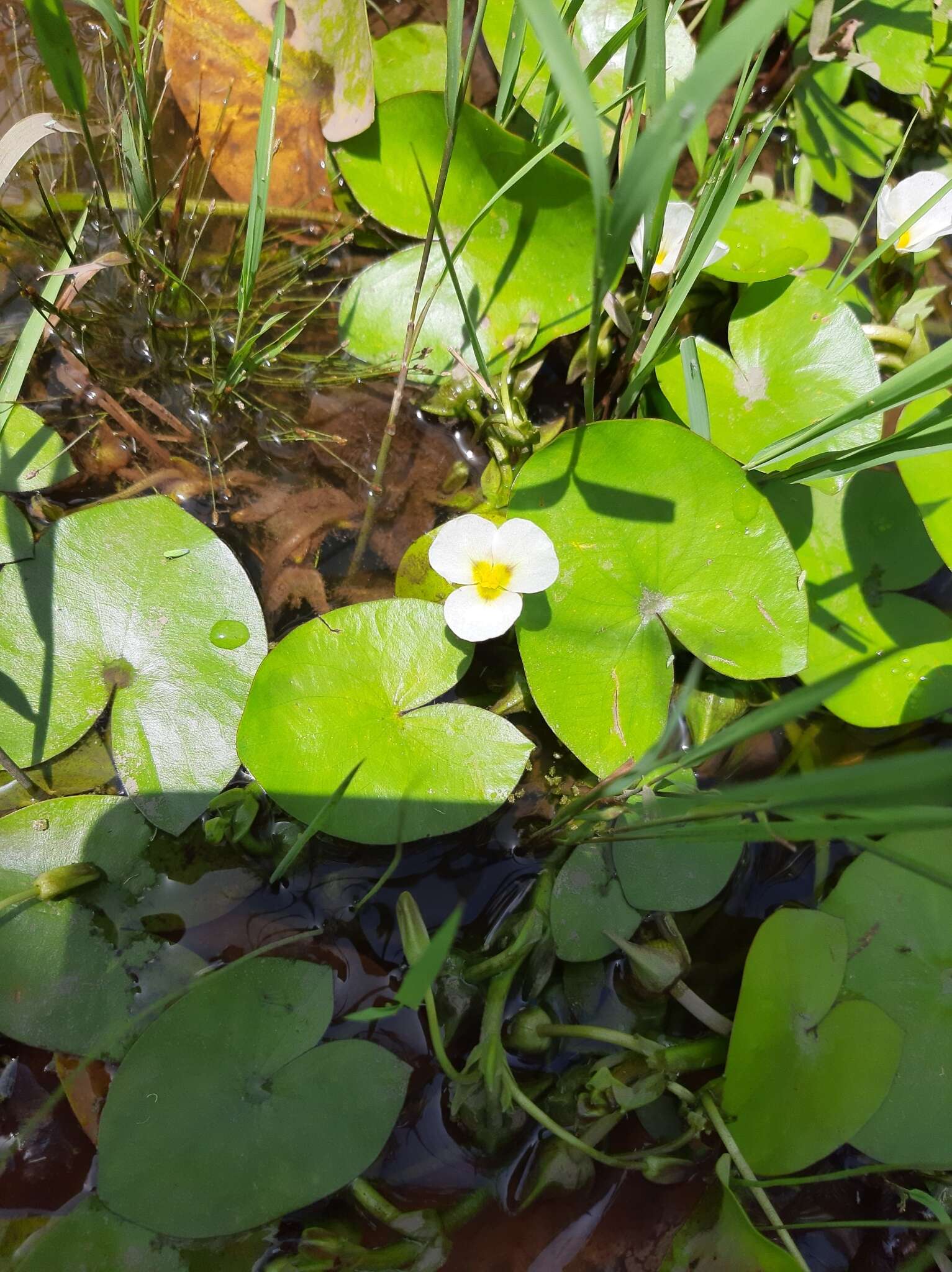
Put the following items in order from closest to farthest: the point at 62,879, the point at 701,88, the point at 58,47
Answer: the point at 701,88
the point at 58,47
the point at 62,879

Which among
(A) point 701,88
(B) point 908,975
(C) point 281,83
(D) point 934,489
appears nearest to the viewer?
(A) point 701,88

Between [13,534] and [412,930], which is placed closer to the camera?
[412,930]

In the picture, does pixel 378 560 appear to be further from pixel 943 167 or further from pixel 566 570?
pixel 943 167

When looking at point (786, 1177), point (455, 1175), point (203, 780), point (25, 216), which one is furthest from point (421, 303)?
point (786, 1177)

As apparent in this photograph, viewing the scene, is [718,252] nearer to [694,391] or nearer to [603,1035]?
[694,391]

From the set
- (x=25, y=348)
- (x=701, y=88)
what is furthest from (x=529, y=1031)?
(x=25, y=348)

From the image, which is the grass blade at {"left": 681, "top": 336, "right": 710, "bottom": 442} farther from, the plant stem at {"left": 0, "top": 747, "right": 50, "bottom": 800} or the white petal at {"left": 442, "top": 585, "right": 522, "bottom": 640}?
the plant stem at {"left": 0, "top": 747, "right": 50, "bottom": 800}

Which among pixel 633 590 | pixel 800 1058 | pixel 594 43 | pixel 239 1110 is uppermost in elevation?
pixel 594 43

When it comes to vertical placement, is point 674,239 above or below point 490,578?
above
